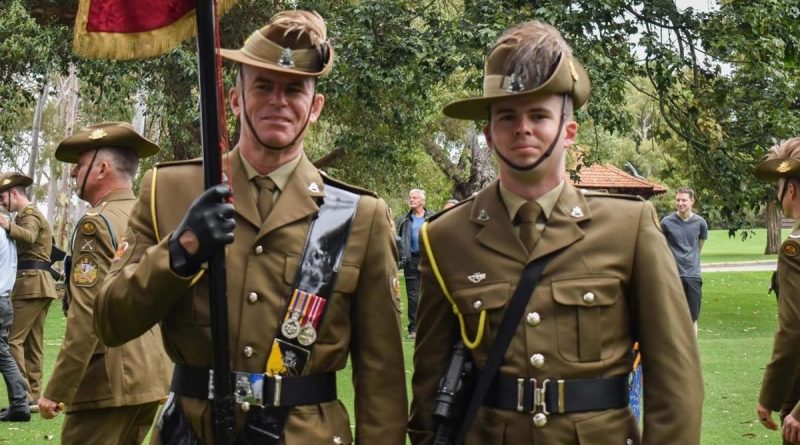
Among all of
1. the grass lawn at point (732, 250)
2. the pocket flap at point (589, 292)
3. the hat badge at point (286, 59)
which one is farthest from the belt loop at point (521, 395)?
the grass lawn at point (732, 250)

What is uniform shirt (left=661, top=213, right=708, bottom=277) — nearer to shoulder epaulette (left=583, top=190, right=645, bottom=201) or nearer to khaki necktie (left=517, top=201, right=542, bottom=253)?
shoulder epaulette (left=583, top=190, right=645, bottom=201)

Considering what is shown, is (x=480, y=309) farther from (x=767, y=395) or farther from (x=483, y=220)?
(x=767, y=395)

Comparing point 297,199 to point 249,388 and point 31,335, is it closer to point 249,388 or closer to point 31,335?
point 249,388

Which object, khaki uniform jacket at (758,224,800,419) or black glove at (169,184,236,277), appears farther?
khaki uniform jacket at (758,224,800,419)

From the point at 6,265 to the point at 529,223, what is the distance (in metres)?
8.34

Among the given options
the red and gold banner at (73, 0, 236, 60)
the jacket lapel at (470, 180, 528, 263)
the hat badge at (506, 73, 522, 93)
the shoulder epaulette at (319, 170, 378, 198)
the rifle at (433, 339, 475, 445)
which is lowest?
the rifle at (433, 339, 475, 445)

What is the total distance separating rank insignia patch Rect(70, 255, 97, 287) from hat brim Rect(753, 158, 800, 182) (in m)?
3.63

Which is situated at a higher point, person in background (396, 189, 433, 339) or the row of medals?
the row of medals

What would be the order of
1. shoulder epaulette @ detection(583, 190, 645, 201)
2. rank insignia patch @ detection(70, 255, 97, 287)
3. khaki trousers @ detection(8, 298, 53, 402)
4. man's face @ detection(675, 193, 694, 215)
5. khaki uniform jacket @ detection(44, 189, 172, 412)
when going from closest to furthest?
shoulder epaulette @ detection(583, 190, 645, 201), khaki uniform jacket @ detection(44, 189, 172, 412), rank insignia patch @ detection(70, 255, 97, 287), khaki trousers @ detection(8, 298, 53, 402), man's face @ detection(675, 193, 694, 215)

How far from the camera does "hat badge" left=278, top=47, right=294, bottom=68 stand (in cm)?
385

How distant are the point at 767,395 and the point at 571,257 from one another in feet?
8.91

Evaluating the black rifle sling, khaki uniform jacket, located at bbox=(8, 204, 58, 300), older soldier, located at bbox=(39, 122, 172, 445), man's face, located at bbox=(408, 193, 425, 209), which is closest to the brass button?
the black rifle sling

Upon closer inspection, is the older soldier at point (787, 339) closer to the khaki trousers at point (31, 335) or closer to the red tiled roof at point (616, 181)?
the khaki trousers at point (31, 335)

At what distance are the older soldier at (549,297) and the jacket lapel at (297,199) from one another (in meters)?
0.46
